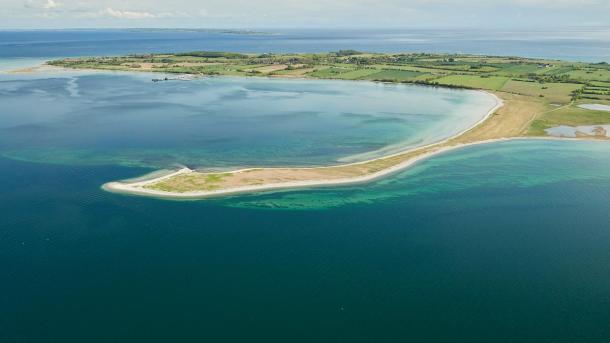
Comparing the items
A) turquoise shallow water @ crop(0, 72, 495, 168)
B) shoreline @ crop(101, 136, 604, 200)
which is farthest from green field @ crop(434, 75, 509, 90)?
shoreline @ crop(101, 136, 604, 200)

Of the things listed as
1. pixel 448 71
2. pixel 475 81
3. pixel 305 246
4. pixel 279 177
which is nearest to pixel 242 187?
pixel 279 177

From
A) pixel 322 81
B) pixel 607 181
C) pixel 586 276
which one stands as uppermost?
pixel 322 81

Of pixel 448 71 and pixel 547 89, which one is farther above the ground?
pixel 448 71

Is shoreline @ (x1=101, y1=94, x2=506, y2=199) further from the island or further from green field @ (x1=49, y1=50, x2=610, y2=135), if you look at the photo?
green field @ (x1=49, y1=50, x2=610, y2=135)

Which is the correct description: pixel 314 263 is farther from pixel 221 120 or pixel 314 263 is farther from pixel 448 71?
pixel 448 71

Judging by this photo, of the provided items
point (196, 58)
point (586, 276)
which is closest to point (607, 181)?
point (586, 276)

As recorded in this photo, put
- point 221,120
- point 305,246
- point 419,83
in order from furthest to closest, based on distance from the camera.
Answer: point 419,83 < point 221,120 < point 305,246

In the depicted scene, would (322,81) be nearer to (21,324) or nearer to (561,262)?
(561,262)
